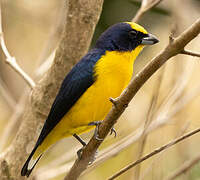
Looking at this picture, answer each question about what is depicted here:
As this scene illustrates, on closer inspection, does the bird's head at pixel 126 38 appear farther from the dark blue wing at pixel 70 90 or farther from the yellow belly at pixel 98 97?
the dark blue wing at pixel 70 90

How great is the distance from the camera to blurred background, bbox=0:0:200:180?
168 inches

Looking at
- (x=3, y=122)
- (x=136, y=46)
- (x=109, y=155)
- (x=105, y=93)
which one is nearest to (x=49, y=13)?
(x=3, y=122)

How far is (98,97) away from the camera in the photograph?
3832 millimetres

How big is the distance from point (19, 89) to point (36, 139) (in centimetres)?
360

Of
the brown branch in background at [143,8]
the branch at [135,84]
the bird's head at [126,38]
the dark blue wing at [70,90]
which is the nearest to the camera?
the branch at [135,84]

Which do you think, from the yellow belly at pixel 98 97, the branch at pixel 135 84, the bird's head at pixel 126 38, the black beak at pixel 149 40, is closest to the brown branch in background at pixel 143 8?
the bird's head at pixel 126 38

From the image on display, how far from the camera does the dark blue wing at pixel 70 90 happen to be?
3791 mm

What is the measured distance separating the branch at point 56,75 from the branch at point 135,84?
85cm

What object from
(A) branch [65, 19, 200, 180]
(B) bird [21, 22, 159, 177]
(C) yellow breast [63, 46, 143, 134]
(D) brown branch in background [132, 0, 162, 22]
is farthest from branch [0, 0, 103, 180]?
(A) branch [65, 19, 200, 180]

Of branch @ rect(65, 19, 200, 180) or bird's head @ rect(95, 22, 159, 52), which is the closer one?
branch @ rect(65, 19, 200, 180)

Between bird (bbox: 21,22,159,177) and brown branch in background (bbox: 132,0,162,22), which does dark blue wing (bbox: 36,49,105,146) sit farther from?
brown branch in background (bbox: 132,0,162,22)

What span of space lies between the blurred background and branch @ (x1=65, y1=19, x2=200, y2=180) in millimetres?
441

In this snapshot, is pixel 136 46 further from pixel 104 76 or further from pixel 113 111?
pixel 113 111

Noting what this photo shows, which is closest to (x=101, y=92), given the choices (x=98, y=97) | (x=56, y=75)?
(x=98, y=97)
